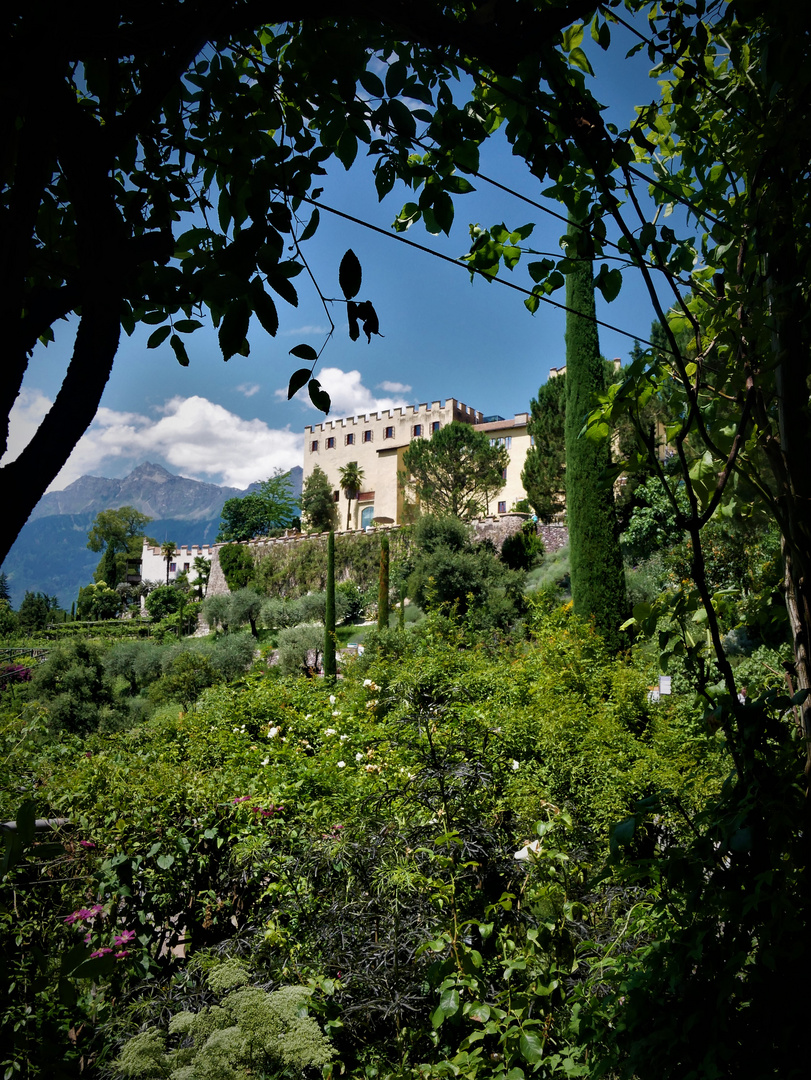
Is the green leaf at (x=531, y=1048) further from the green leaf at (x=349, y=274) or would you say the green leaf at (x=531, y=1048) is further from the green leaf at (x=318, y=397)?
the green leaf at (x=349, y=274)

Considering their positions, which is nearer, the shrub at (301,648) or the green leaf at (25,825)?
the green leaf at (25,825)

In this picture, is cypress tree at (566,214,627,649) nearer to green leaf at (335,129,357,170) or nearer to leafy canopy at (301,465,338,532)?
green leaf at (335,129,357,170)

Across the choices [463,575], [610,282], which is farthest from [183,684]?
[610,282]

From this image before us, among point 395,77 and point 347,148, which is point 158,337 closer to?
point 347,148

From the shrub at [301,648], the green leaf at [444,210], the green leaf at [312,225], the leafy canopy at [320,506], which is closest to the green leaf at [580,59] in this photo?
the green leaf at [444,210]

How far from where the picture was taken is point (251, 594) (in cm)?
2709

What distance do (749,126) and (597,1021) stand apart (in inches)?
79.2

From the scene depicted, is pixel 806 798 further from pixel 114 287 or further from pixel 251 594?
pixel 251 594

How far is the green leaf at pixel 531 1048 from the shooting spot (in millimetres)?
1465

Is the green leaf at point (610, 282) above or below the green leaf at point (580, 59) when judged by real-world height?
below

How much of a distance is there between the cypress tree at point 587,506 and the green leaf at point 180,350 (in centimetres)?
1144

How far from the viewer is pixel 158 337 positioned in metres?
1.28

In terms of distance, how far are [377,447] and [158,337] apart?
122ft

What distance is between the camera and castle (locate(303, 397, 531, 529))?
36469mm
